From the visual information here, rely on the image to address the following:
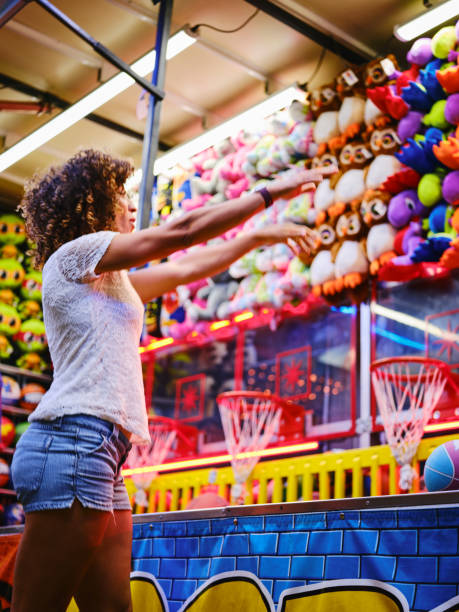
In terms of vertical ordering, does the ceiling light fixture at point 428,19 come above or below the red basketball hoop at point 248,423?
above

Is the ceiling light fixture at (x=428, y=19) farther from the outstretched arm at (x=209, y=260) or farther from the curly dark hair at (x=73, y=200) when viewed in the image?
the curly dark hair at (x=73, y=200)

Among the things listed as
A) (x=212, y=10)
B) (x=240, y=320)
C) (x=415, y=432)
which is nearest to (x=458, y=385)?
(x=415, y=432)

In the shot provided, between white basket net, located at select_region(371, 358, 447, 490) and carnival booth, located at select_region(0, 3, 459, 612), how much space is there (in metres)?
0.02

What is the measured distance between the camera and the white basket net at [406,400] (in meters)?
5.36

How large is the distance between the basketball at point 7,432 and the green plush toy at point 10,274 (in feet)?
5.08

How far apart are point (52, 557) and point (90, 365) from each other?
1.28ft

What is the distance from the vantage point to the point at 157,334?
18.1 ft

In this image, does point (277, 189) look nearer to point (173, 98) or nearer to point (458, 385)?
point (458, 385)

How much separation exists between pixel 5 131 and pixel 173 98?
1.89 meters

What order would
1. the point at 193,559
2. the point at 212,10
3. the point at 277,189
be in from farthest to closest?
the point at 212,10 < the point at 193,559 < the point at 277,189

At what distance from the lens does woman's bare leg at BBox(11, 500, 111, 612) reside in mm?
1541

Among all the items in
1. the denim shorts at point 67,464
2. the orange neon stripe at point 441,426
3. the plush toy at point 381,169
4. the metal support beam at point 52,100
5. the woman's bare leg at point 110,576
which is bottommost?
the woman's bare leg at point 110,576

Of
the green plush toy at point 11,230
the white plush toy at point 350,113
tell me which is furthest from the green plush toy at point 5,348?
the white plush toy at point 350,113

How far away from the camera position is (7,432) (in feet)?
26.6
